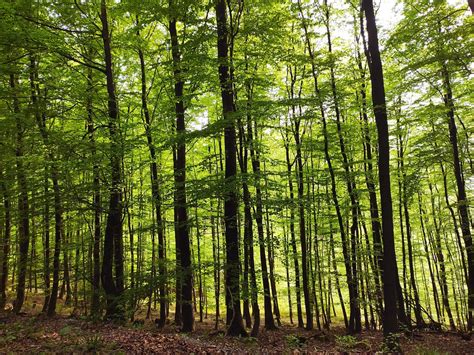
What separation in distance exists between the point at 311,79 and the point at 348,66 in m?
3.20

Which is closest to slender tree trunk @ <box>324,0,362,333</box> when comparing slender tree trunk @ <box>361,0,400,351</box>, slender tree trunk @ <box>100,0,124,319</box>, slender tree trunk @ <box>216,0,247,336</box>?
slender tree trunk @ <box>361,0,400,351</box>

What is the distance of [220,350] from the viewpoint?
7.72 m

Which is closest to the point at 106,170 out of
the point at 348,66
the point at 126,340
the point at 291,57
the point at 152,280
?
the point at 152,280

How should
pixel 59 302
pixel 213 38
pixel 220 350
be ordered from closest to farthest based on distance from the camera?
pixel 220 350, pixel 213 38, pixel 59 302

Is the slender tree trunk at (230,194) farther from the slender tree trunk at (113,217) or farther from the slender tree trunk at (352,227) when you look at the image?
the slender tree trunk at (352,227)

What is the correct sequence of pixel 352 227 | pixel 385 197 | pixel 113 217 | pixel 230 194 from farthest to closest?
pixel 352 227 < pixel 113 217 < pixel 230 194 < pixel 385 197

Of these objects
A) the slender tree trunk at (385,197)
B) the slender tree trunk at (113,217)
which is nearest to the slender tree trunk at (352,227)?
the slender tree trunk at (385,197)

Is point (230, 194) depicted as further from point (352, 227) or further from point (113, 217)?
point (352, 227)

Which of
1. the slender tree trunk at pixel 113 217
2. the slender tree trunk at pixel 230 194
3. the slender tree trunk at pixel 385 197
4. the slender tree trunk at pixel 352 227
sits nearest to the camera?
the slender tree trunk at pixel 385 197

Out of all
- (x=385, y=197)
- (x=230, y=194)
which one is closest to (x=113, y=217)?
(x=230, y=194)

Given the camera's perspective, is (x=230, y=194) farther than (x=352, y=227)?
No

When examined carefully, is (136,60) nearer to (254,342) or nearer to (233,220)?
(233,220)

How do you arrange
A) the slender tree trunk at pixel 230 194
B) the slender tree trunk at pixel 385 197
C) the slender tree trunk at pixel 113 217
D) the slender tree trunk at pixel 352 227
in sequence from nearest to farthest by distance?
the slender tree trunk at pixel 385 197
the slender tree trunk at pixel 230 194
the slender tree trunk at pixel 113 217
the slender tree trunk at pixel 352 227

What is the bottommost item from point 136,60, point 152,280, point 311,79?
point 152,280
